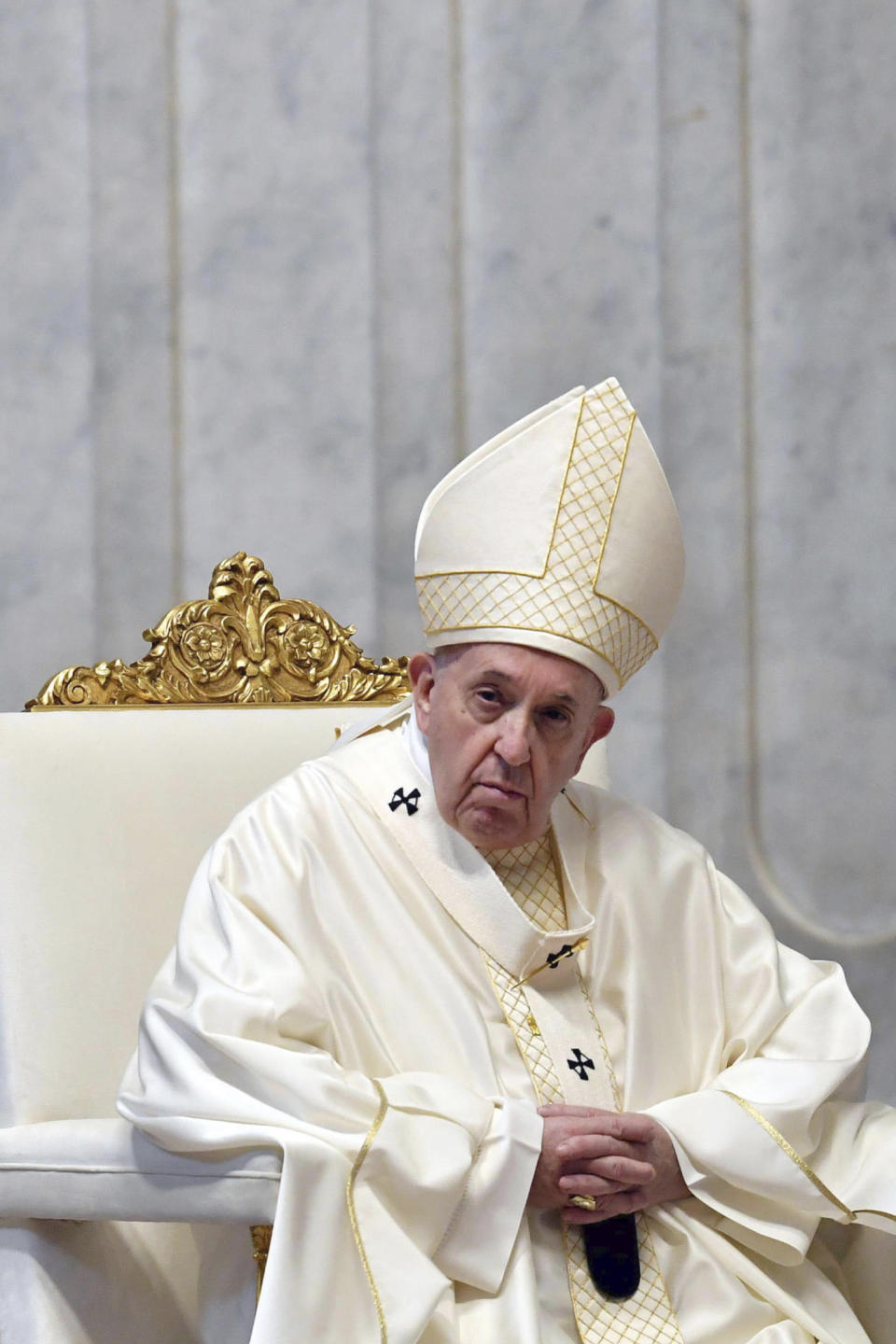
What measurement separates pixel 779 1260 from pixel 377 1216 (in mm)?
640

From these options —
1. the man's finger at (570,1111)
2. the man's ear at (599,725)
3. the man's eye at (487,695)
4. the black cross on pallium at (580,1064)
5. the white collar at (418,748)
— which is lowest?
the man's finger at (570,1111)

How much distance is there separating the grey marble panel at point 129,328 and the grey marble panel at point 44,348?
0.04m

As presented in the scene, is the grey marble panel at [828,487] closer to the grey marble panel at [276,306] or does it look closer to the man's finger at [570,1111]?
the grey marble panel at [276,306]

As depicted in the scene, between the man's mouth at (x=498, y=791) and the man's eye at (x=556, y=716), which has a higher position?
the man's eye at (x=556, y=716)

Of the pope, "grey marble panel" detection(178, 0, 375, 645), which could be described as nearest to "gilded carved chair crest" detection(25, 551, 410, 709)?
the pope

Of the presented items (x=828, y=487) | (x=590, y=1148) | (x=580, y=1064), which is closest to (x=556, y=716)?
(x=580, y=1064)

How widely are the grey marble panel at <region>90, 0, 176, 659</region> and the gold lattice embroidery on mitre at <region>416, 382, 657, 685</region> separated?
1.72 metres

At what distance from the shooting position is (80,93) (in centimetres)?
423

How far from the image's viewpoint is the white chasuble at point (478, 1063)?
217 centimetres

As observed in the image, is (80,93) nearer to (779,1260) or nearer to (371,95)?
(371,95)

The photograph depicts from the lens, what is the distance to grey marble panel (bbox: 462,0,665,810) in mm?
4312

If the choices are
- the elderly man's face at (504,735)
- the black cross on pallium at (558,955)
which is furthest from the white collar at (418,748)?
the black cross on pallium at (558,955)

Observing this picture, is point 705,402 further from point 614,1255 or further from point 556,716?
point 614,1255

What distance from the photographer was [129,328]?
13.9 feet
